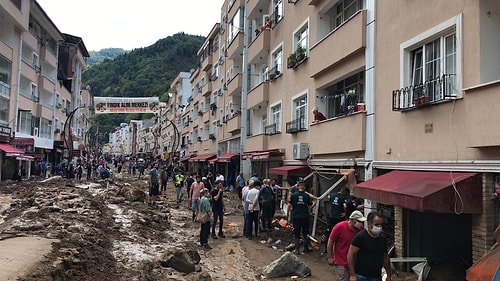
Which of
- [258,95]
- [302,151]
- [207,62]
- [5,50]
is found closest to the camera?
[302,151]

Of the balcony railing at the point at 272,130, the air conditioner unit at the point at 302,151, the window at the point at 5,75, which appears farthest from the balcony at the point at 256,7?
the window at the point at 5,75

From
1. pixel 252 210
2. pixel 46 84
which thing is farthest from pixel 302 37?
pixel 46 84

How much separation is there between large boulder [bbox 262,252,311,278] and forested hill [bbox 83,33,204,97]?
90534mm

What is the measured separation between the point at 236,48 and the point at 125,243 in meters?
20.3

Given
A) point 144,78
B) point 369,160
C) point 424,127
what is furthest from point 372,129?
point 144,78

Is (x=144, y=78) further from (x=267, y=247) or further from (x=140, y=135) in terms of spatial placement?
(x=267, y=247)

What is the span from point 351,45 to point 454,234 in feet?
19.9

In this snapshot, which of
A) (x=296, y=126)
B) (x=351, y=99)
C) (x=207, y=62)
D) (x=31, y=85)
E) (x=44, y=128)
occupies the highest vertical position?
(x=207, y=62)

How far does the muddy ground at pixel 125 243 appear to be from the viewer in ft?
26.2

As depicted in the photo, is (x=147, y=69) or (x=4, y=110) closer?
(x=4, y=110)

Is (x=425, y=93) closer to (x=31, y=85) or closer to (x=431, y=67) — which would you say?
(x=431, y=67)

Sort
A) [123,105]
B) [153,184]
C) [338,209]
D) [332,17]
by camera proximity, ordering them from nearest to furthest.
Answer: [338,209] → [332,17] → [153,184] → [123,105]

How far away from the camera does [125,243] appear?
11328mm

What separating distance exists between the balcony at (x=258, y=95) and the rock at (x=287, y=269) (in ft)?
44.7
